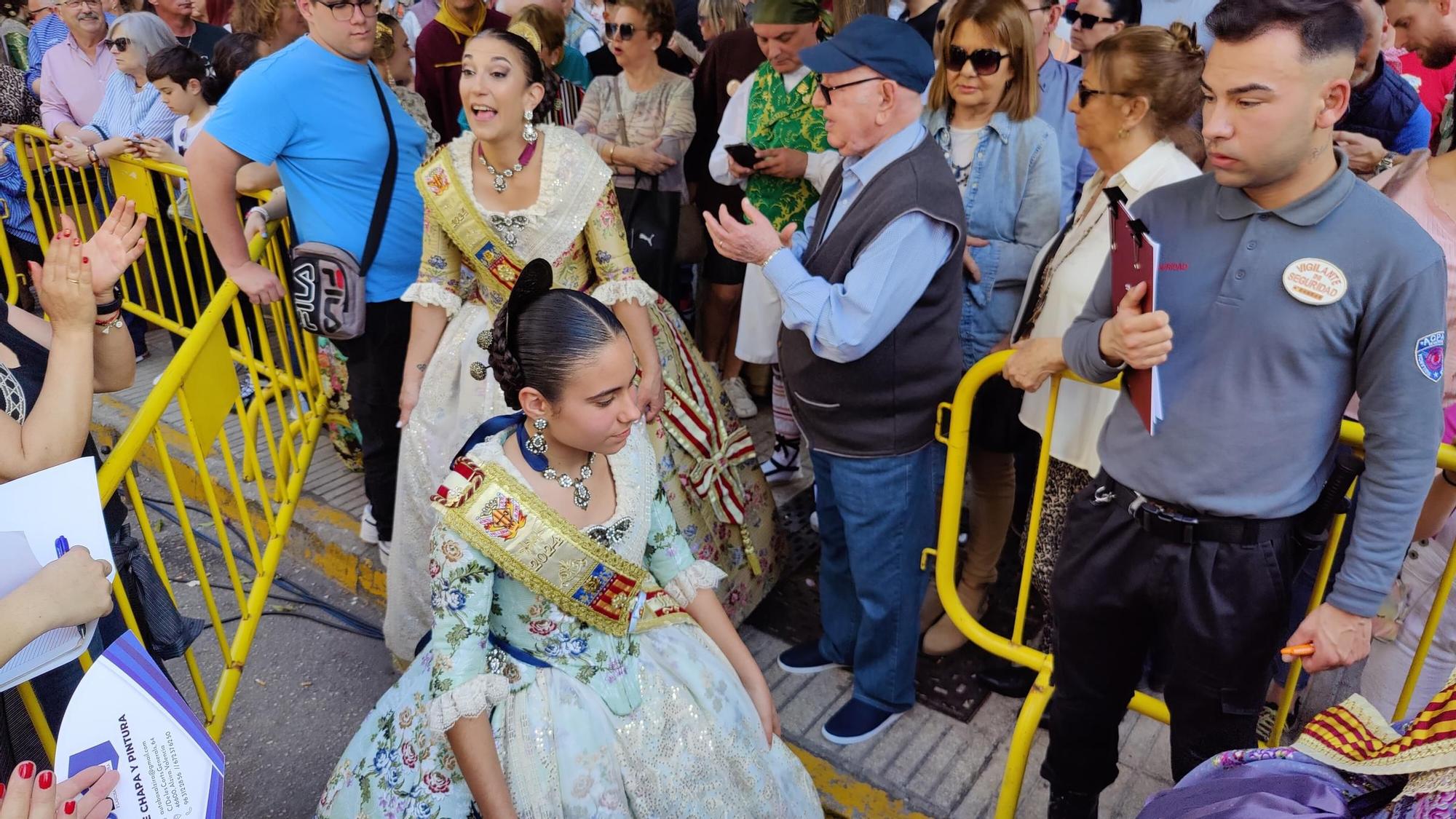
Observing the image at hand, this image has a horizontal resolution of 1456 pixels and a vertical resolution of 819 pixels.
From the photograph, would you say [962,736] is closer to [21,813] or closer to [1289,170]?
[1289,170]

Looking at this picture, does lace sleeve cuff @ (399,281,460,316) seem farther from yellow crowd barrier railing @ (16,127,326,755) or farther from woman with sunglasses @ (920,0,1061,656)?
woman with sunglasses @ (920,0,1061,656)

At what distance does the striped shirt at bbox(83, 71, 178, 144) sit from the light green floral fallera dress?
164 inches

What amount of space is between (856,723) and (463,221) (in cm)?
194

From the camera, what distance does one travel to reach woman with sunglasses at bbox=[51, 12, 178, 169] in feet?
17.1

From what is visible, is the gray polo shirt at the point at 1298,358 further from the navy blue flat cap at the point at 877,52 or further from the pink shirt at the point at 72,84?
the pink shirt at the point at 72,84

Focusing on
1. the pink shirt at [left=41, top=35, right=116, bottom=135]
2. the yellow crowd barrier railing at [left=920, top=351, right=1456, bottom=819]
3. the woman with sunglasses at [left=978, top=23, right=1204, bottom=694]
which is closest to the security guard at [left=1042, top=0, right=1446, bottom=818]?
the yellow crowd barrier railing at [left=920, top=351, right=1456, bottom=819]

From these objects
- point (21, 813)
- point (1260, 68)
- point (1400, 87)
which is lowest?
point (21, 813)

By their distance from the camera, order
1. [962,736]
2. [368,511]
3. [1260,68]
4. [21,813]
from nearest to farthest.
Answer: [21,813] → [1260,68] → [962,736] → [368,511]

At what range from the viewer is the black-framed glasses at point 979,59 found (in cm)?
314

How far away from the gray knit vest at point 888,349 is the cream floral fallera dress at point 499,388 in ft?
1.78

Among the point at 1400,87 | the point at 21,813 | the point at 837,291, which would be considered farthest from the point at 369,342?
the point at 1400,87

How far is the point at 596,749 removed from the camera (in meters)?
2.16

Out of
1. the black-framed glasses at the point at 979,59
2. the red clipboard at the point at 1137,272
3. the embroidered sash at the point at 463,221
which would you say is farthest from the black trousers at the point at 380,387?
the red clipboard at the point at 1137,272

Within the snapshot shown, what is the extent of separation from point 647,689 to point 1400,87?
3.33 m
